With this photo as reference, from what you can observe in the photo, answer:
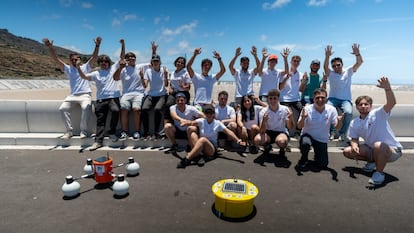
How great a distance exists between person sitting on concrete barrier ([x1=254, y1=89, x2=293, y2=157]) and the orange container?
3.04m

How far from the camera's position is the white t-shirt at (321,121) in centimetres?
466

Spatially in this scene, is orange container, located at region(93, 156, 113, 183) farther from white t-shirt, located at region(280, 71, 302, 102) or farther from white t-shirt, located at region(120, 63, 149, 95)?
white t-shirt, located at region(280, 71, 302, 102)

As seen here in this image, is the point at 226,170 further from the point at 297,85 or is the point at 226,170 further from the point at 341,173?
the point at 297,85

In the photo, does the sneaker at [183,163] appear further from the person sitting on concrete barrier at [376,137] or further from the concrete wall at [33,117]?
the person sitting on concrete barrier at [376,137]

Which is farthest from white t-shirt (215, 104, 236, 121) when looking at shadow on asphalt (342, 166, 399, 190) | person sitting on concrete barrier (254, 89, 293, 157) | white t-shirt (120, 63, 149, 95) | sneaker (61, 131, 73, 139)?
sneaker (61, 131, 73, 139)

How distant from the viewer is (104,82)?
6020 mm

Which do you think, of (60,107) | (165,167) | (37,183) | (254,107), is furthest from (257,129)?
(60,107)

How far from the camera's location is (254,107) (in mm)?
5594

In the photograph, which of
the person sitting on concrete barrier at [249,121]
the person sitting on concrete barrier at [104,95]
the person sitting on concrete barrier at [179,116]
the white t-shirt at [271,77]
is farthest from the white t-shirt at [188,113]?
the white t-shirt at [271,77]

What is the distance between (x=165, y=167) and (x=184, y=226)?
6.43 ft

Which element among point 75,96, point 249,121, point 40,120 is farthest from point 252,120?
point 40,120

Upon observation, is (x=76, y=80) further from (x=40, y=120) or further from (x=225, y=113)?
(x=225, y=113)

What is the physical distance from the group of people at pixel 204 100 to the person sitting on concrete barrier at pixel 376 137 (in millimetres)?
623

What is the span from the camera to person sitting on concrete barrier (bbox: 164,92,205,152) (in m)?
5.36
